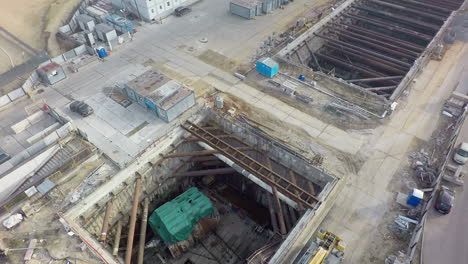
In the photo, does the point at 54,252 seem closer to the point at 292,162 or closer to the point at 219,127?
the point at 219,127

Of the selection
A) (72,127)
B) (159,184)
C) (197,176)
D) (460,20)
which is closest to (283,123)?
(197,176)

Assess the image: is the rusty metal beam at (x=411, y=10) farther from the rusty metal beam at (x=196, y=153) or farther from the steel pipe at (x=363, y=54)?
the rusty metal beam at (x=196, y=153)

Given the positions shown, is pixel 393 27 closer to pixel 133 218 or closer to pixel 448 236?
pixel 448 236

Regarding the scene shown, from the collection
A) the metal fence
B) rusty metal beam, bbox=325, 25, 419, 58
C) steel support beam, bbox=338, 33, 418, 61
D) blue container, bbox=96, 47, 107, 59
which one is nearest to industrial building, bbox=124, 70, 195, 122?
blue container, bbox=96, 47, 107, 59

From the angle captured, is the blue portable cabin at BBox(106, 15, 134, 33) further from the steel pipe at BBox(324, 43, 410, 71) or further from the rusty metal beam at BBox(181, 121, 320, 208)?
the steel pipe at BBox(324, 43, 410, 71)

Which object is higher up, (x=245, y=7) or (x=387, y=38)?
(x=245, y=7)

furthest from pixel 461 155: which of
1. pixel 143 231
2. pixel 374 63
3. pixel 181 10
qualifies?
pixel 181 10
